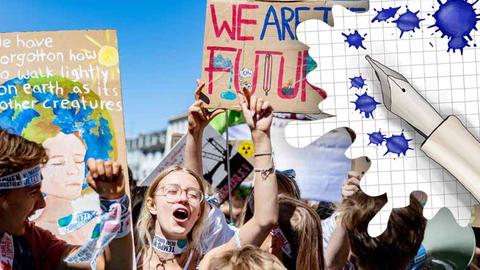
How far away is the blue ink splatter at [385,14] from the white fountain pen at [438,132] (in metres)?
0.21

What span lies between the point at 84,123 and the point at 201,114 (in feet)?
1.59

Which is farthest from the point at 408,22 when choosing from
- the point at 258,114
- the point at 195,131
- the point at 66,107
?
the point at 66,107

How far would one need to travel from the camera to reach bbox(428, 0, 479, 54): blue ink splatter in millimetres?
3256

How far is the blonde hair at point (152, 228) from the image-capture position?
315 cm

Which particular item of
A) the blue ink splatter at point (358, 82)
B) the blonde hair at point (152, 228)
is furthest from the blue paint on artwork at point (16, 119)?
the blue ink splatter at point (358, 82)

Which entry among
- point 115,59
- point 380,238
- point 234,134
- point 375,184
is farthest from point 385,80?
point 234,134

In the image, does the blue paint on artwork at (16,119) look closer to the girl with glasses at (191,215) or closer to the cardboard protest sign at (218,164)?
the girl with glasses at (191,215)

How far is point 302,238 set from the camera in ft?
11.1

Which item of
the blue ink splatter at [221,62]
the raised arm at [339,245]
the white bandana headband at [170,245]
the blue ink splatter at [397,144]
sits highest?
the blue ink splatter at [221,62]

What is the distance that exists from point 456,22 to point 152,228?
1417mm

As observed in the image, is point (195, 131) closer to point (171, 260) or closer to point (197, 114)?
point (197, 114)

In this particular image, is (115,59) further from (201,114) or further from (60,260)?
(60,260)

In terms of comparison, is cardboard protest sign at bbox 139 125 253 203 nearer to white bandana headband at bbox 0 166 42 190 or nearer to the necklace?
the necklace

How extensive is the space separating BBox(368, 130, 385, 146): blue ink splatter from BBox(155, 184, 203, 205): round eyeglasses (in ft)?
2.29
